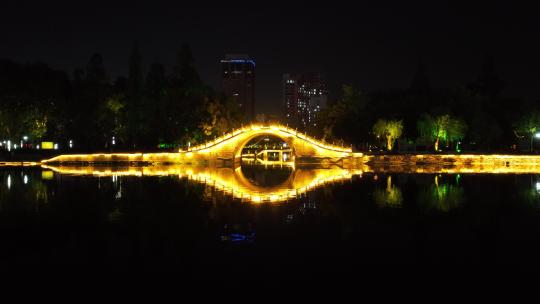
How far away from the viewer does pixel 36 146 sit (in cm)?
7200

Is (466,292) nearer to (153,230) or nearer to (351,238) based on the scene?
(351,238)

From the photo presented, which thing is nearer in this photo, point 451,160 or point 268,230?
point 268,230

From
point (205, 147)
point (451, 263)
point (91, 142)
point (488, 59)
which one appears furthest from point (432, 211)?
point (488, 59)

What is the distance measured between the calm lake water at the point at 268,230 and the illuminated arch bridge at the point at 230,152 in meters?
30.7

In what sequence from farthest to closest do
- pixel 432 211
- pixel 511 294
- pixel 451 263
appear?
pixel 432 211 → pixel 451 263 → pixel 511 294

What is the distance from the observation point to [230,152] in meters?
60.9

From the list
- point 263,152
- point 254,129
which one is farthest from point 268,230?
point 263,152

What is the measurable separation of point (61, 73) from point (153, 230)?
180 ft

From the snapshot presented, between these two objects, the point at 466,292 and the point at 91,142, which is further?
the point at 91,142

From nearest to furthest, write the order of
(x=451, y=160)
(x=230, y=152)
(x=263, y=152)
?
(x=451, y=160) → (x=230, y=152) → (x=263, y=152)

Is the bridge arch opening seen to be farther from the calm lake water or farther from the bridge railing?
the calm lake water

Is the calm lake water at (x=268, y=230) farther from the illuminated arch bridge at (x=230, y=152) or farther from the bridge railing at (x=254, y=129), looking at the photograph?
the bridge railing at (x=254, y=129)

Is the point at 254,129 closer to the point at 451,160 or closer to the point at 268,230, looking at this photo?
the point at 451,160

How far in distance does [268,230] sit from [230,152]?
4485 centimetres
